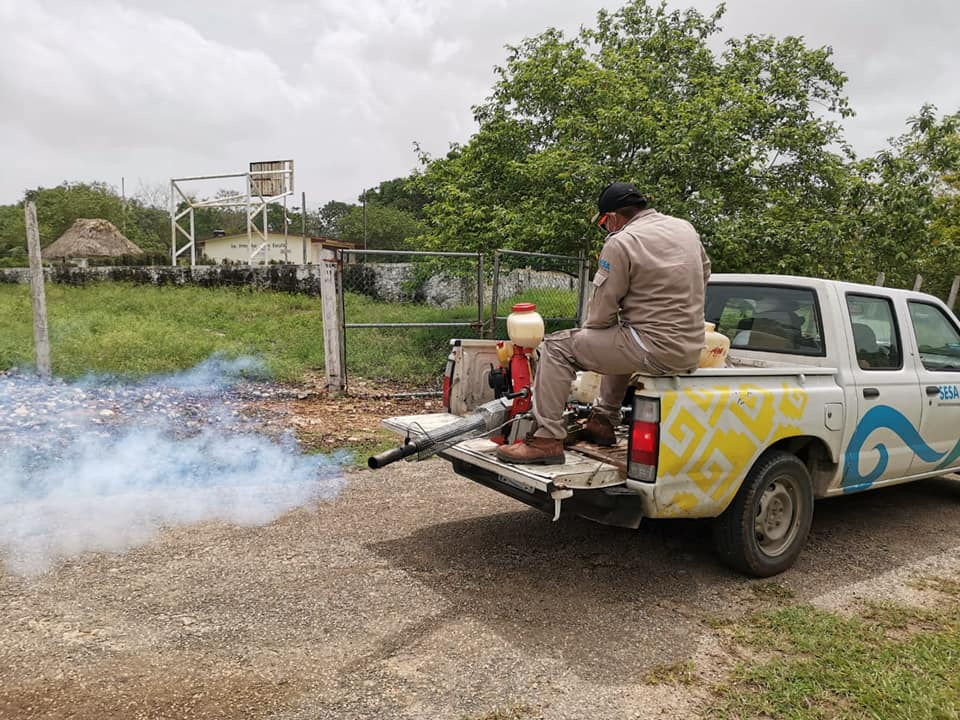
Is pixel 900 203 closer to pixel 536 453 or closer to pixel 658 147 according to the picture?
pixel 658 147

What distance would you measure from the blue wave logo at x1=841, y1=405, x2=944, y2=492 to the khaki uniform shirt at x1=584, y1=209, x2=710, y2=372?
4.94ft

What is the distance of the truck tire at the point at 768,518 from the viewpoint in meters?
3.90

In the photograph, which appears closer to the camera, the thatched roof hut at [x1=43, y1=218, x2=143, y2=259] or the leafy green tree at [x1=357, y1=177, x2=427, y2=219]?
the thatched roof hut at [x1=43, y1=218, x2=143, y2=259]

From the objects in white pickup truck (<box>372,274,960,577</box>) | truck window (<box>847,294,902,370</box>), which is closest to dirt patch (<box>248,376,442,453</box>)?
Answer: white pickup truck (<box>372,274,960,577</box>)

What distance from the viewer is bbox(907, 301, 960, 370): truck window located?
16.6 ft

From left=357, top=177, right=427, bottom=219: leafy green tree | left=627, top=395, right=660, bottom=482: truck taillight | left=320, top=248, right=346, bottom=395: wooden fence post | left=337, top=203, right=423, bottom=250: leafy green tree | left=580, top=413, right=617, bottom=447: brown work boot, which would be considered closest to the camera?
left=627, top=395, right=660, bottom=482: truck taillight

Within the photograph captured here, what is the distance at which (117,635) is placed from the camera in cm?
321

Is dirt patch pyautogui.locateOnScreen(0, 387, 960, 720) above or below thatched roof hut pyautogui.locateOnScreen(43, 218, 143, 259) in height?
below

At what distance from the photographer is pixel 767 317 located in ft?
16.0

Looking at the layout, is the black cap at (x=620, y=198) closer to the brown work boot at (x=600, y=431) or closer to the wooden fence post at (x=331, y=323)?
the brown work boot at (x=600, y=431)

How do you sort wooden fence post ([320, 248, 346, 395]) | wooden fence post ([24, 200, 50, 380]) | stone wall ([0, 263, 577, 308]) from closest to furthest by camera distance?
wooden fence post ([24, 200, 50, 380]) < wooden fence post ([320, 248, 346, 395]) < stone wall ([0, 263, 577, 308])

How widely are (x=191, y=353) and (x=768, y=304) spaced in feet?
23.7

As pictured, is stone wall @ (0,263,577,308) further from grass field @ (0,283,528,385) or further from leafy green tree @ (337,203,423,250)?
leafy green tree @ (337,203,423,250)

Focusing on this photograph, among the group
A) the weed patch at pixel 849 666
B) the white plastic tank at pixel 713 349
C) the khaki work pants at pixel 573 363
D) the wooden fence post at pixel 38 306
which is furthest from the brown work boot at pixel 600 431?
the wooden fence post at pixel 38 306
